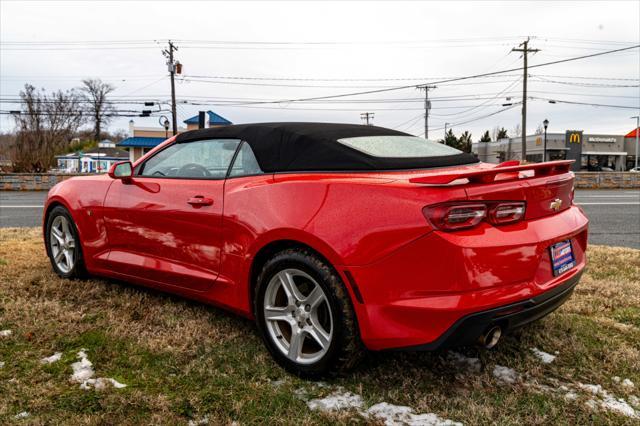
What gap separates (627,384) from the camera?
101 inches

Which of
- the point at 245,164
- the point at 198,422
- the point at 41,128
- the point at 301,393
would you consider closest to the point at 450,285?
the point at 301,393

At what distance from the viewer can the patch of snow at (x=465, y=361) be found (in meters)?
2.74

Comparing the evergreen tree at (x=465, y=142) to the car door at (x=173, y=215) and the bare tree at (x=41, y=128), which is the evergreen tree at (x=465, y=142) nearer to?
the bare tree at (x=41, y=128)

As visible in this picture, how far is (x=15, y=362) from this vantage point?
9.18 ft

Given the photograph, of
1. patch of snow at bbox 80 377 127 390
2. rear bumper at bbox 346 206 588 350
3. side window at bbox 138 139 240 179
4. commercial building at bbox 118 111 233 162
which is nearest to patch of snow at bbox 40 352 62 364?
patch of snow at bbox 80 377 127 390

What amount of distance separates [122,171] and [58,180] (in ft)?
79.3

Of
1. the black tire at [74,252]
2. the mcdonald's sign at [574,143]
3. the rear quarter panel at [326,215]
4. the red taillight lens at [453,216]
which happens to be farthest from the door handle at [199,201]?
the mcdonald's sign at [574,143]

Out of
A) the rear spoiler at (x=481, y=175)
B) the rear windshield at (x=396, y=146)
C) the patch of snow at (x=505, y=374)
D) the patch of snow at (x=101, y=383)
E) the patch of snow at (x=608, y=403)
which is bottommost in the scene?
the patch of snow at (x=608, y=403)

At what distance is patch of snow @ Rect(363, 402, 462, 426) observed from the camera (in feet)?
7.28

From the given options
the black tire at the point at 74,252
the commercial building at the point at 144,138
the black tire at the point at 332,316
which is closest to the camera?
the black tire at the point at 332,316

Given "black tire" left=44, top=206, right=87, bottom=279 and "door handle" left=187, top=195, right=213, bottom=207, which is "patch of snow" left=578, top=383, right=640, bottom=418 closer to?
"door handle" left=187, top=195, right=213, bottom=207

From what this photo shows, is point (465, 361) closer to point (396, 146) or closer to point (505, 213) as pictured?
point (505, 213)

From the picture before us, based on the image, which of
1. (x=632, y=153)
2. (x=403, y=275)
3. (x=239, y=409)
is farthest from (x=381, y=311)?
(x=632, y=153)

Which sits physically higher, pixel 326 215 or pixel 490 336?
pixel 326 215
